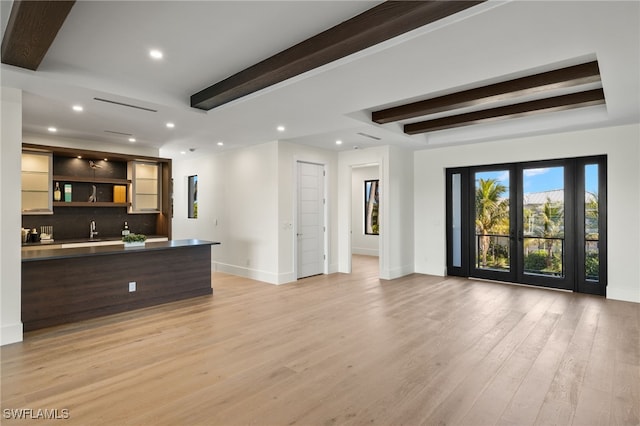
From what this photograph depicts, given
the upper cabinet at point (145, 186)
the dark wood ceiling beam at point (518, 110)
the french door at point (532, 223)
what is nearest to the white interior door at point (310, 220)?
the dark wood ceiling beam at point (518, 110)

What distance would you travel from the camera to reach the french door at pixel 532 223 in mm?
5574

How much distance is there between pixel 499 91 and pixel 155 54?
143 inches

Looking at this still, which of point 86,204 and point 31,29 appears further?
point 86,204

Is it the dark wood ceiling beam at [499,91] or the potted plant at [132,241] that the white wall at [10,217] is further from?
the dark wood ceiling beam at [499,91]

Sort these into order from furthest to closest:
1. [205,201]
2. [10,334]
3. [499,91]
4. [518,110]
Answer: [205,201], [518,110], [499,91], [10,334]

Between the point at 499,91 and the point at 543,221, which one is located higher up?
the point at 499,91

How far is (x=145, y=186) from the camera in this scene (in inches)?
270

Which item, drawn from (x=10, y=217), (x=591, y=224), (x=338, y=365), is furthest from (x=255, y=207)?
(x=591, y=224)

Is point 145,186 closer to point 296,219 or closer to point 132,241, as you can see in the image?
point 132,241

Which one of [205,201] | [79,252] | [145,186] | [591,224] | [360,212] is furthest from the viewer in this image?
[360,212]

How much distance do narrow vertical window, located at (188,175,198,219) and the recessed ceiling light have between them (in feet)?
18.2

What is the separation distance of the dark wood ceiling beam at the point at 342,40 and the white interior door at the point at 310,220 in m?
3.25

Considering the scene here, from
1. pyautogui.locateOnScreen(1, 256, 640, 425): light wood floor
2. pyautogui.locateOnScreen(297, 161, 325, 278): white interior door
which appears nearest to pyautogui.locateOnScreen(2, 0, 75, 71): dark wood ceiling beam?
pyautogui.locateOnScreen(1, 256, 640, 425): light wood floor

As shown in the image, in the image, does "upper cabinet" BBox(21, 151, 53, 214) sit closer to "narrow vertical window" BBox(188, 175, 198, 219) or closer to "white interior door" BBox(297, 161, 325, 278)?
"narrow vertical window" BBox(188, 175, 198, 219)
